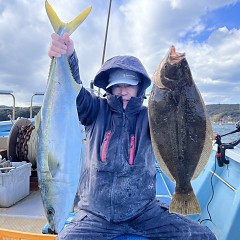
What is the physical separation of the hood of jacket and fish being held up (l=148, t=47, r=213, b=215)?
2.43 ft

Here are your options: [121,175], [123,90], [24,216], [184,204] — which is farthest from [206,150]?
[24,216]

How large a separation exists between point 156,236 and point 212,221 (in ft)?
5.20

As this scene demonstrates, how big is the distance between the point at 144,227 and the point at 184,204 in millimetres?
699

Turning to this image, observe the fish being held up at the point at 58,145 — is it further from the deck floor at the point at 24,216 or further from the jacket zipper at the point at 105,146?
the deck floor at the point at 24,216

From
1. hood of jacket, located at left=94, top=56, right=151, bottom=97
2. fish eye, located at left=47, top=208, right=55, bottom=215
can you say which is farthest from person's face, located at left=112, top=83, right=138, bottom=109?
fish eye, located at left=47, top=208, right=55, bottom=215

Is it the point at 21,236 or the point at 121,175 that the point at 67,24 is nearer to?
the point at 121,175

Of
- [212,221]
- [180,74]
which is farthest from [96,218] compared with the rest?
[212,221]

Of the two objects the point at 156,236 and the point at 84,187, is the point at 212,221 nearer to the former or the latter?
the point at 156,236

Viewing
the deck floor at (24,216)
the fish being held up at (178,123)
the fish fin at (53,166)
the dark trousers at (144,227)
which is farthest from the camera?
the deck floor at (24,216)

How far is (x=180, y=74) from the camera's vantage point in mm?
2221

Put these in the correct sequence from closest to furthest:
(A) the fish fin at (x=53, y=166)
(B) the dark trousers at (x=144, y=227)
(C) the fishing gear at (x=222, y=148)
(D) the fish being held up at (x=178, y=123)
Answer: (A) the fish fin at (x=53, y=166) → (D) the fish being held up at (x=178, y=123) → (B) the dark trousers at (x=144, y=227) → (C) the fishing gear at (x=222, y=148)

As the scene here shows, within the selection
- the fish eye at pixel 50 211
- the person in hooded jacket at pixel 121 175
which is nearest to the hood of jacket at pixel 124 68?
the person in hooded jacket at pixel 121 175

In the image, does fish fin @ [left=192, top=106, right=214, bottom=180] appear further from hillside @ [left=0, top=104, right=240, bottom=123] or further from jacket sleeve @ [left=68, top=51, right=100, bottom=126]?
hillside @ [left=0, top=104, right=240, bottom=123]

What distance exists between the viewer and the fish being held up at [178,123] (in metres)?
2.23
